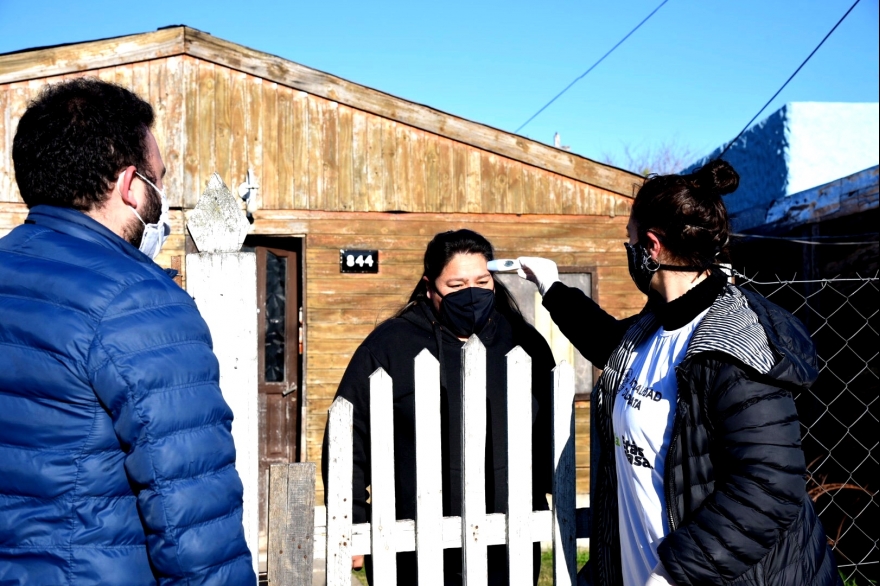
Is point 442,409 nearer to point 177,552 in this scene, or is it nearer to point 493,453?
point 493,453

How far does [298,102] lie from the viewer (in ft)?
22.9

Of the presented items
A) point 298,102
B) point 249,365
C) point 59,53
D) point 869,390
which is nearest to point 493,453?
point 249,365

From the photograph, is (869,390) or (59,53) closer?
(869,390)

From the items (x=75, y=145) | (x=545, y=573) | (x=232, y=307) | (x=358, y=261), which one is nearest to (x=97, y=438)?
(x=75, y=145)

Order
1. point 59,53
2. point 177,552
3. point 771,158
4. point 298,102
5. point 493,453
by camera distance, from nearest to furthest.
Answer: point 177,552 → point 493,453 → point 59,53 → point 298,102 → point 771,158

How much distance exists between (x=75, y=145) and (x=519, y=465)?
1.68 m

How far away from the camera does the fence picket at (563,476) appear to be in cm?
264

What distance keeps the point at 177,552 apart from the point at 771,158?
13.6 metres

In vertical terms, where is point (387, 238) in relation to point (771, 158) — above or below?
below

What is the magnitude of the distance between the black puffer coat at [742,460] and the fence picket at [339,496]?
3.18ft

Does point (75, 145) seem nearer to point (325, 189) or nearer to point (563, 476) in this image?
point (563, 476)

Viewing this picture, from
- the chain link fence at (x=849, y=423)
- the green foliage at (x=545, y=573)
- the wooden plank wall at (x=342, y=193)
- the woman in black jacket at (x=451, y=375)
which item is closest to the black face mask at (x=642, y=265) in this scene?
the woman in black jacket at (x=451, y=375)

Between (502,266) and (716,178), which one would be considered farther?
(502,266)

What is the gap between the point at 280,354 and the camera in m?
7.32
